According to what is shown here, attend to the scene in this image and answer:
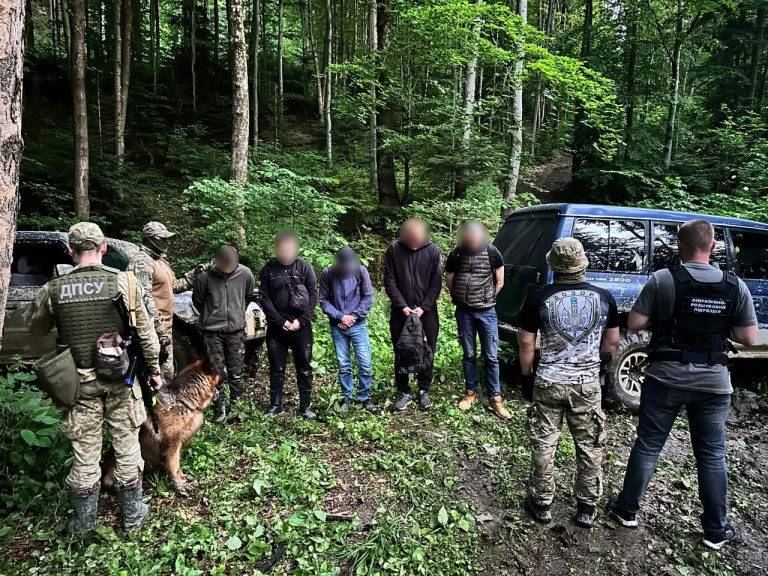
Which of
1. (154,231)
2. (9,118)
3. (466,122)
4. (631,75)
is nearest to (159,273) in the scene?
(154,231)

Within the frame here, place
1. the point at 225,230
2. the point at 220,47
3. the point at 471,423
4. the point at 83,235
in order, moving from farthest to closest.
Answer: the point at 220,47 → the point at 225,230 → the point at 471,423 → the point at 83,235

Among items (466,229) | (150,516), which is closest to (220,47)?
(466,229)

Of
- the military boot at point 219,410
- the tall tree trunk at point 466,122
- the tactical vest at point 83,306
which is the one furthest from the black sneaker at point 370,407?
the tall tree trunk at point 466,122

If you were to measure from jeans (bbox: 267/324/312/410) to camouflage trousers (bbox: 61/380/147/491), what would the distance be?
1629mm

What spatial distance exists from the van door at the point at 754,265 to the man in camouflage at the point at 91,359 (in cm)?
643

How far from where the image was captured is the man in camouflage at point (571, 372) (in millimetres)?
3232

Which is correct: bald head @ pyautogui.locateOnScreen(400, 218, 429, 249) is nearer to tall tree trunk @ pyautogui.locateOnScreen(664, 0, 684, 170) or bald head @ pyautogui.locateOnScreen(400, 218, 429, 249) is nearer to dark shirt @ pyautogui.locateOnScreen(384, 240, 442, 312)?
dark shirt @ pyautogui.locateOnScreen(384, 240, 442, 312)

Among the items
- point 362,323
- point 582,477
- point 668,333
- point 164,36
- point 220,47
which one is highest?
point 164,36

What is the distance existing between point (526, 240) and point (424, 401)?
218cm

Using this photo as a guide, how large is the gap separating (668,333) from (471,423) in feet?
7.23

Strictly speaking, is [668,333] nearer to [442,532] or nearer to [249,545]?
[442,532]

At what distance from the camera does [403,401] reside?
5.06 meters

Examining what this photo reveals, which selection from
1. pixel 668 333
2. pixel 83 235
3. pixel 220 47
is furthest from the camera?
pixel 220 47

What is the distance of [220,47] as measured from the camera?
26.1m
